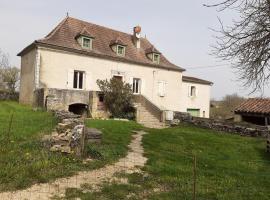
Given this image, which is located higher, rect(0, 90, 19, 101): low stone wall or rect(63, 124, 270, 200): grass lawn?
rect(0, 90, 19, 101): low stone wall

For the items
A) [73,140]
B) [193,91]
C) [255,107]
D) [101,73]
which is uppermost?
[101,73]

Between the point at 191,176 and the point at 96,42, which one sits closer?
the point at 191,176

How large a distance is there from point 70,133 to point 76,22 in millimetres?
18714

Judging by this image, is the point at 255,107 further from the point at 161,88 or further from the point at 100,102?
the point at 100,102

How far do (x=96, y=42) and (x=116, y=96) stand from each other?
5.90 m

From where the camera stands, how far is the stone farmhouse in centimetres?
2147

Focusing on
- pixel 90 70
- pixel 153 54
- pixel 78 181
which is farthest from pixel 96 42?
pixel 78 181

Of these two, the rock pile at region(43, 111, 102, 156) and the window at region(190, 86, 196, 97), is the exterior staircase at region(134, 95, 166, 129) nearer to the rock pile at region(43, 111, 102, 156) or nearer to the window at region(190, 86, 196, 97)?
the rock pile at region(43, 111, 102, 156)

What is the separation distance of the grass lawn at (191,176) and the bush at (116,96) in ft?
33.1

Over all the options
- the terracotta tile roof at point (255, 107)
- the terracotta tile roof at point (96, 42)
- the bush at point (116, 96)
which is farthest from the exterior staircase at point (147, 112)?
the terracotta tile roof at point (255, 107)

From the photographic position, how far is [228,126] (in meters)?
18.9

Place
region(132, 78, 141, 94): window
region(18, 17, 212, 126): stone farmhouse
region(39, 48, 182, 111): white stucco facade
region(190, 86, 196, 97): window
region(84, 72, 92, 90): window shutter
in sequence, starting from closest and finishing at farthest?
→ region(18, 17, 212, 126): stone farmhouse, region(39, 48, 182, 111): white stucco facade, region(84, 72, 92, 90): window shutter, region(132, 78, 141, 94): window, region(190, 86, 196, 97): window

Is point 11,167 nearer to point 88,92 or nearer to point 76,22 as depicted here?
point 88,92

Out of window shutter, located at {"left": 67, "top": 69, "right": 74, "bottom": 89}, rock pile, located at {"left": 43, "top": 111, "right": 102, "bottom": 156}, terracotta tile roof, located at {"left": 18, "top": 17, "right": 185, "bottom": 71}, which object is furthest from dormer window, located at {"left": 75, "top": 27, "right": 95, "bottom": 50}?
rock pile, located at {"left": 43, "top": 111, "right": 102, "bottom": 156}
